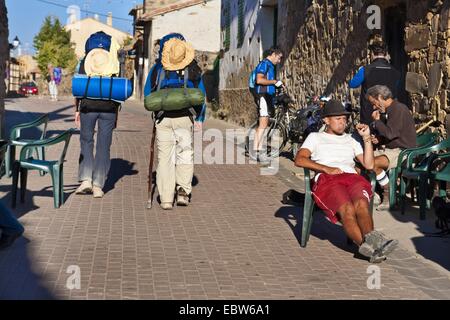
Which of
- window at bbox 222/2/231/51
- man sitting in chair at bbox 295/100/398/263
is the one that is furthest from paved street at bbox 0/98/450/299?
window at bbox 222/2/231/51

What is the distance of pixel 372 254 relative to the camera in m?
6.77

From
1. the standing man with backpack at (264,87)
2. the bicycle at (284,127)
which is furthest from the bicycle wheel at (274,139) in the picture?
the standing man with backpack at (264,87)

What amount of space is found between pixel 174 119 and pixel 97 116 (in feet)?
3.39

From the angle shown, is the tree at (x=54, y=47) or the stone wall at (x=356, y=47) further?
the tree at (x=54, y=47)

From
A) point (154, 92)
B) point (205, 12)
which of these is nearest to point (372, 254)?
point (154, 92)

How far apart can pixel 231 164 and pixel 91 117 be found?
4115mm

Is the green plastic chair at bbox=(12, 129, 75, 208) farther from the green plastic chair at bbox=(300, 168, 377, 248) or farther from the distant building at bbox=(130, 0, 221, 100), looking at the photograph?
the distant building at bbox=(130, 0, 221, 100)

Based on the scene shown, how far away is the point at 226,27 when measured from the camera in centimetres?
2681

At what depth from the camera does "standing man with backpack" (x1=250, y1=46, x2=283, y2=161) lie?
13.6 meters

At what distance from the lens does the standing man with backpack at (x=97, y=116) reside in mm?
9609

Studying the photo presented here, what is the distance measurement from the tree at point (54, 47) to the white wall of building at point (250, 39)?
4568 centimetres

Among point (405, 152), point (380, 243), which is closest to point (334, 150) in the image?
point (380, 243)

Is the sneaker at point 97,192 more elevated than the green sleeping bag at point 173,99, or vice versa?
the green sleeping bag at point 173,99

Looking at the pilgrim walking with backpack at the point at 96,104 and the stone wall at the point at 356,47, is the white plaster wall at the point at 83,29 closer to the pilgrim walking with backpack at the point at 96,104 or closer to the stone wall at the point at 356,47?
the stone wall at the point at 356,47
